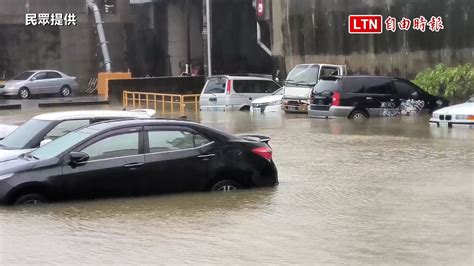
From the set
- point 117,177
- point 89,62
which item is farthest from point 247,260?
point 89,62

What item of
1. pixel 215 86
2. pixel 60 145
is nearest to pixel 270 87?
pixel 215 86

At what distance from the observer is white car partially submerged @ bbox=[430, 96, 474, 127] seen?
20.2m

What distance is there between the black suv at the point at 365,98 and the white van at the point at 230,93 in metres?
4.58

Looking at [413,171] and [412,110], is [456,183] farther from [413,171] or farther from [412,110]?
[412,110]

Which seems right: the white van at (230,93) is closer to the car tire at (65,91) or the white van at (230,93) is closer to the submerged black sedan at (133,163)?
the car tire at (65,91)

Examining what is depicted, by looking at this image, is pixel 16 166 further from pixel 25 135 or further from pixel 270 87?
pixel 270 87

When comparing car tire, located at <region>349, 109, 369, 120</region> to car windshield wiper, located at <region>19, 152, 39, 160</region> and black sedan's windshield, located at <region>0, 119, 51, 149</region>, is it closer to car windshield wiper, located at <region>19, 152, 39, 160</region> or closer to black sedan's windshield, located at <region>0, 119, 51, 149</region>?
black sedan's windshield, located at <region>0, 119, 51, 149</region>

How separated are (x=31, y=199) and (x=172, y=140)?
2.02 m

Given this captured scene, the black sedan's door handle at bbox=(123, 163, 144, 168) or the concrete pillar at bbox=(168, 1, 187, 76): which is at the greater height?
the concrete pillar at bbox=(168, 1, 187, 76)

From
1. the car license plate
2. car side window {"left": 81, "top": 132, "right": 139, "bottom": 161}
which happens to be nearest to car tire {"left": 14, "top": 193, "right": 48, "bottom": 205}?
car side window {"left": 81, "top": 132, "right": 139, "bottom": 161}

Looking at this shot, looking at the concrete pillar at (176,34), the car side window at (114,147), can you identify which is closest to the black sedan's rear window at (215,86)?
the car side window at (114,147)

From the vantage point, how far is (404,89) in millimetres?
24422

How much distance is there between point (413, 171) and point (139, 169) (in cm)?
507

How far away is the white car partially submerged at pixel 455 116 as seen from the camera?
66.1ft
